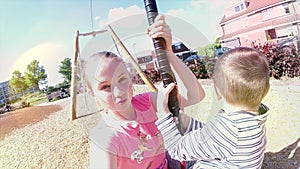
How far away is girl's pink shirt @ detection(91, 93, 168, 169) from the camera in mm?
533

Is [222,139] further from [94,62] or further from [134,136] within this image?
[94,62]

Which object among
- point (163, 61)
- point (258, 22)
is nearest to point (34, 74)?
point (163, 61)

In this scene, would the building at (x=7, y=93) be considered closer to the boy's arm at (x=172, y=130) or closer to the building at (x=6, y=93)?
the building at (x=6, y=93)

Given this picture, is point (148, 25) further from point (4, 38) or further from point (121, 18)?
point (4, 38)

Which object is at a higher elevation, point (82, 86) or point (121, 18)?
point (121, 18)

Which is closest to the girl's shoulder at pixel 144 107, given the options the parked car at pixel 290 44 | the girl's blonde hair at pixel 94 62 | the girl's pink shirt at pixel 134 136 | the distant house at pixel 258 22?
the girl's pink shirt at pixel 134 136

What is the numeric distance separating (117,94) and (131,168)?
0.17m

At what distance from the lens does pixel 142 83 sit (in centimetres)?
57

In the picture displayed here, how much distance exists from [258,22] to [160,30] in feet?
1.17

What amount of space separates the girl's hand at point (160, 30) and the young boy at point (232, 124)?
13 cm

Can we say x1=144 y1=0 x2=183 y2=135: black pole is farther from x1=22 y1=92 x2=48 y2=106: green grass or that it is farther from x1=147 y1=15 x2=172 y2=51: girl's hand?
x1=22 y1=92 x2=48 y2=106: green grass

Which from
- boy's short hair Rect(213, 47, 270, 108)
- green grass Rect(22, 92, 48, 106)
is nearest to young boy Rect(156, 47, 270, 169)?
boy's short hair Rect(213, 47, 270, 108)

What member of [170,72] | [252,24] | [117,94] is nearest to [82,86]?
[117,94]

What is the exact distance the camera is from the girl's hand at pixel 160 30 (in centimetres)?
49
